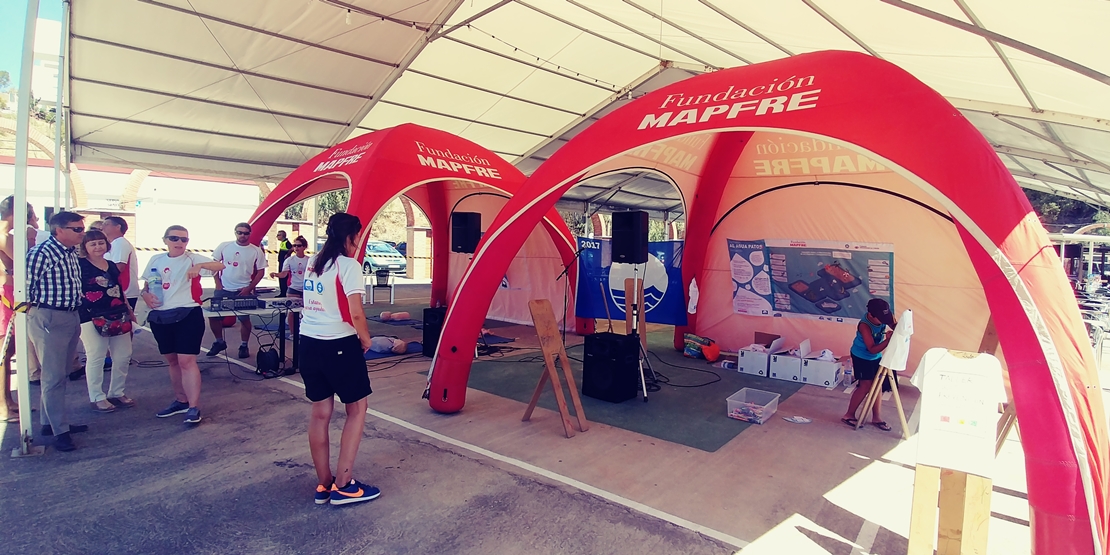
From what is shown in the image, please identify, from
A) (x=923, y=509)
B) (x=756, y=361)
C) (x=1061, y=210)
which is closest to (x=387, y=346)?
(x=756, y=361)

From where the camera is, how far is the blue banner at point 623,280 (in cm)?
833

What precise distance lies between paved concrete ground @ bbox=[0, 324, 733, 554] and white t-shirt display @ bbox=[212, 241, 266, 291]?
2549 millimetres

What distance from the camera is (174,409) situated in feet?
15.2

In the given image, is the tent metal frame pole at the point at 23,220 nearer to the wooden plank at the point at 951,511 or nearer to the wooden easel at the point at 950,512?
the wooden easel at the point at 950,512

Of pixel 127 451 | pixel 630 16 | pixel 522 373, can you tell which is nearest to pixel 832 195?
pixel 630 16

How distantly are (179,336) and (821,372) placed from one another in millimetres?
6336

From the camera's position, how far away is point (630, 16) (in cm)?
802

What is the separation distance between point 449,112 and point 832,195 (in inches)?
316

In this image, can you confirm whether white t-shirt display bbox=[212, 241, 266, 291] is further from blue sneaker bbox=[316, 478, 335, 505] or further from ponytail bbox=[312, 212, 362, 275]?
blue sneaker bbox=[316, 478, 335, 505]

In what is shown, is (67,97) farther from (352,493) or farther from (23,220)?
(352,493)

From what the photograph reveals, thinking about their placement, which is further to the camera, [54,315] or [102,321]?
[102,321]

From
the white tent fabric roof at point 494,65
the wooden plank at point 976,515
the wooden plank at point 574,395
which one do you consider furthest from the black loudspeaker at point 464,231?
the wooden plank at point 976,515

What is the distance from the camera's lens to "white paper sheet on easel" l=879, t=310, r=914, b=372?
174 inches

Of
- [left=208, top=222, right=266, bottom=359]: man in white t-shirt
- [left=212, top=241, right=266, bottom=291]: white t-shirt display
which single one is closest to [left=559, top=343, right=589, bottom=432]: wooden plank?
[left=208, top=222, right=266, bottom=359]: man in white t-shirt
